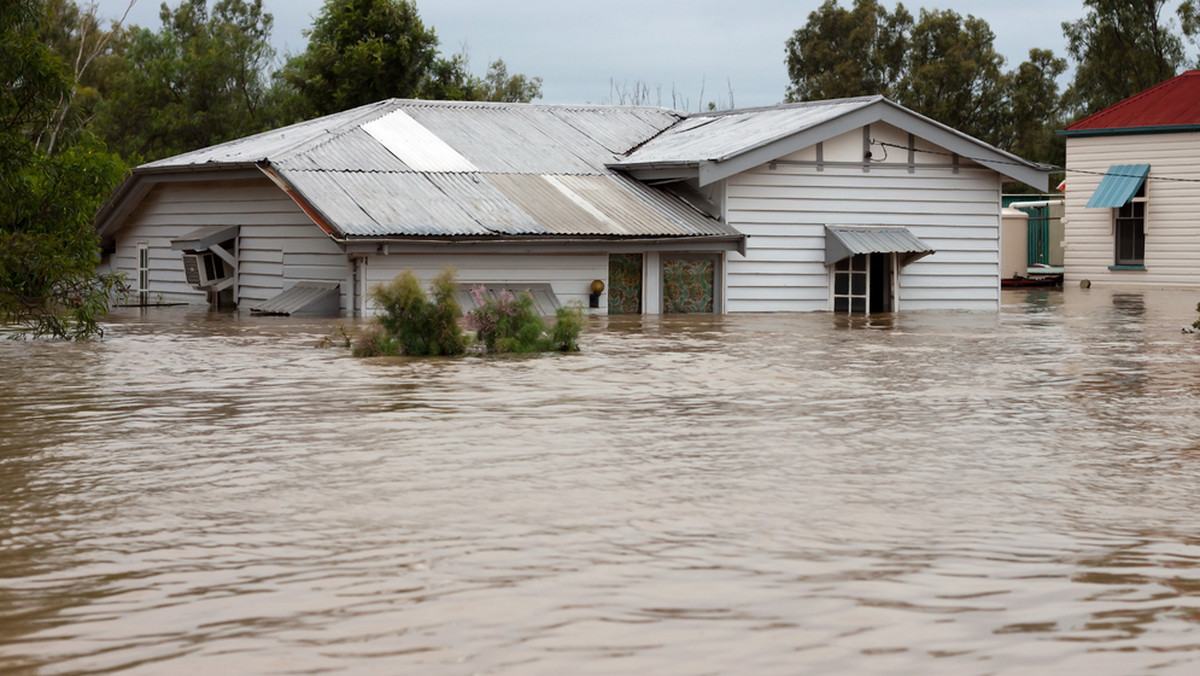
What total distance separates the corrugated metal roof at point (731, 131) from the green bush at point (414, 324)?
11.7m

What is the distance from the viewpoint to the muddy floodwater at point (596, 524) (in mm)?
6367

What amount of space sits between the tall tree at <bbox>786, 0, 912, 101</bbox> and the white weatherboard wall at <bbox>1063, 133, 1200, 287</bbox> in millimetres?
24875

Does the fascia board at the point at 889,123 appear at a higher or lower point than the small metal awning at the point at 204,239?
higher

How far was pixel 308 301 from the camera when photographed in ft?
94.8

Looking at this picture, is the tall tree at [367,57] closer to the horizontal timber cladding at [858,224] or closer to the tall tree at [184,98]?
the tall tree at [184,98]

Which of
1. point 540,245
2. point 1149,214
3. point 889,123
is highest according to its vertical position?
point 889,123

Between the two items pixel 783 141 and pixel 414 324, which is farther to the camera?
pixel 783 141

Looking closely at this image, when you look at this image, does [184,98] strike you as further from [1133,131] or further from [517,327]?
[517,327]

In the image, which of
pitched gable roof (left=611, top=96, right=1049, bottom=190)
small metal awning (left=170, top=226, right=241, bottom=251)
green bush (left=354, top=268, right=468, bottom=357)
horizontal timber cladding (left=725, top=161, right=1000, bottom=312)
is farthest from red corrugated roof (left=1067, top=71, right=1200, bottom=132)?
green bush (left=354, top=268, right=468, bottom=357)

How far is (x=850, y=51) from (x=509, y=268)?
48.0m

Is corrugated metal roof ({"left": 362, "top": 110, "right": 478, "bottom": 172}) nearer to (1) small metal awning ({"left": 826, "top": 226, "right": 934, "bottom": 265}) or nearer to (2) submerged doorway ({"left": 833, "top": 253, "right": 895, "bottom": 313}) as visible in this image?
(1) small metal awning ({"left": 826, "top": 226, "right": 934, "bottom": 265})

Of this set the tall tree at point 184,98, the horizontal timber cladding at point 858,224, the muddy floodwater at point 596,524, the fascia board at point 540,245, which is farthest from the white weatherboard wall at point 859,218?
the tall tree at point 184,98

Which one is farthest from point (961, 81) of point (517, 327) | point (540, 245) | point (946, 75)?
point (517, 327)

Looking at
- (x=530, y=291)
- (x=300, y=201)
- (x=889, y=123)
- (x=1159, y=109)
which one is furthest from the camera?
(x=1159, y=109)
